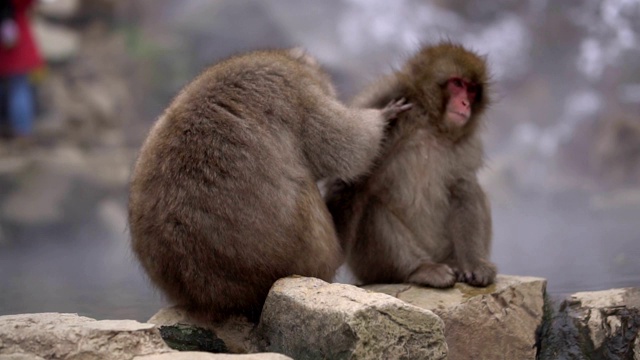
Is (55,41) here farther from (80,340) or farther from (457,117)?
(80,340)

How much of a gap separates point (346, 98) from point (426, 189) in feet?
3.06

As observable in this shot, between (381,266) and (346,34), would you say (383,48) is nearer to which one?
(346,34)

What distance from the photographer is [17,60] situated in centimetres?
1107

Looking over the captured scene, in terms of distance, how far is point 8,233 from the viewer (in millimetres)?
9695

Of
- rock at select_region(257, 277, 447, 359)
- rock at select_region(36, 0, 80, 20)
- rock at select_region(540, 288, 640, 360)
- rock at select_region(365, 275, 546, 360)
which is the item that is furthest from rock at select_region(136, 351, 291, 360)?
Answer: rock at select_region(36, 0, 80, 20)

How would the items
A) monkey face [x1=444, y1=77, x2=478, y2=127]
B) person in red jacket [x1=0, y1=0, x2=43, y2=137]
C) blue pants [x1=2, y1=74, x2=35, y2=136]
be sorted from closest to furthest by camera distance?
monkey face [x1=444, y1=77, x2=478, y2=127]
person in red jacket [x1=0, y1=0, x2=43, y2=137]
blue pants [x1=2, y1=74, x2=35, y2=136]

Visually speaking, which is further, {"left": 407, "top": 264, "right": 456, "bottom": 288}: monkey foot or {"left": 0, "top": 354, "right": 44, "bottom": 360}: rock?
{"left": 407, "top": 264, "right": 456, "bottom": 288}: monkey foot

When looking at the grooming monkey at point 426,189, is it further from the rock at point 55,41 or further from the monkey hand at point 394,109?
the rock at point 55,41

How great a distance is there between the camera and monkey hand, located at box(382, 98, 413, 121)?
13.1 ft

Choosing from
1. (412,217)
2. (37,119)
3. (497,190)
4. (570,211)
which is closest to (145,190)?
(412,217)

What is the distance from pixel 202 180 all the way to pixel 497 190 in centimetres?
770

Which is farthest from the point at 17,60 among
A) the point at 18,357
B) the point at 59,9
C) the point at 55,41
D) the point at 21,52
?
the point at 18,357

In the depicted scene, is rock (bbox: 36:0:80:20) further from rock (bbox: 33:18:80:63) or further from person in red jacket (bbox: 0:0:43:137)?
person in red jacket (bbox: 0:0:43:137)

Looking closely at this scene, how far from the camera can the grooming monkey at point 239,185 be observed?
128 inches
